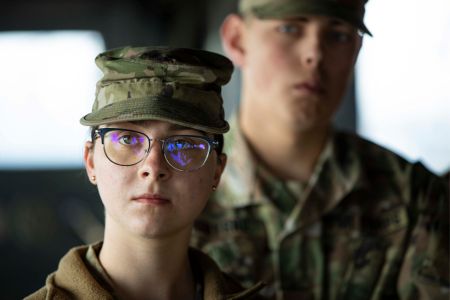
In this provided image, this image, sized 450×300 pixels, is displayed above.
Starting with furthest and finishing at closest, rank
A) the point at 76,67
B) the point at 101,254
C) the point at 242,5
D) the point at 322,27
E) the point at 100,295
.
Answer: the point at 76,67
the point at 242,5
the point at 322,27
the point at 101,254
the point at 100,295

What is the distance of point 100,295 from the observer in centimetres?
147

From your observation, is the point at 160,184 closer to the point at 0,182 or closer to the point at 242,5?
the point at 242,5

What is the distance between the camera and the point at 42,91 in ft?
19.2

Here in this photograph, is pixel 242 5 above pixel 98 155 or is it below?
above

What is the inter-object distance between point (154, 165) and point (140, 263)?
0.65ft

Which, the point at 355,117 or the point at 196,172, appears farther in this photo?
the point at 355,117

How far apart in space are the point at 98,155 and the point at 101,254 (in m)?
0.20

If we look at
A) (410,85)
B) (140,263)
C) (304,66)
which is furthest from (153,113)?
(410,85)

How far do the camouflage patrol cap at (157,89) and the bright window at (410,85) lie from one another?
246 centimetres

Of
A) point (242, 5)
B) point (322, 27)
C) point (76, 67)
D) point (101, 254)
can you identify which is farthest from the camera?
point (76, 67)

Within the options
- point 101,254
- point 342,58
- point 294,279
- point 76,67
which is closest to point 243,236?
point 294,279

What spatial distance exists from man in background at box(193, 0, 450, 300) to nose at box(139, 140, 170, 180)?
797 millimetres

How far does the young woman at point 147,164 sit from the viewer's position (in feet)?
4.83

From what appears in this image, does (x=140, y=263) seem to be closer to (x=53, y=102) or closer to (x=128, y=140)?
(x=128, y=140)
